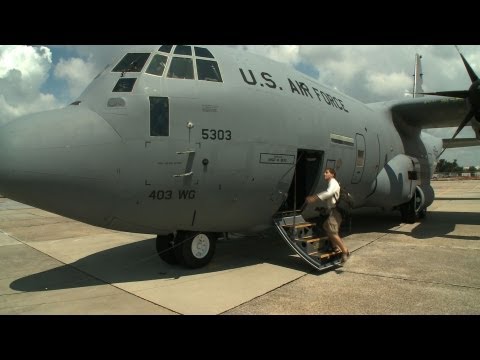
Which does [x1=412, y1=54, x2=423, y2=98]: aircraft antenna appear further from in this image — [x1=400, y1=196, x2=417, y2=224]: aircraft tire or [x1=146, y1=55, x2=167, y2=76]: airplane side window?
[x1=146, y1=55, x2=167, y2=76]: airplane side window

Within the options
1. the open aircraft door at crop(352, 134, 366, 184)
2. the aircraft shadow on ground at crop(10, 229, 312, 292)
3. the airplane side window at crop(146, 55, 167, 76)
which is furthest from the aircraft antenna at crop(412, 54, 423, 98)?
the airplane side window at crop(146, 55, 167, 76)

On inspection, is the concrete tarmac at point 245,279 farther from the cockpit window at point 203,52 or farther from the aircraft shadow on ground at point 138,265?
the cockpit window at point 203,52

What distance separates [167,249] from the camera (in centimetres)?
729

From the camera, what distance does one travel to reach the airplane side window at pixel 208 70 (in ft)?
21.3

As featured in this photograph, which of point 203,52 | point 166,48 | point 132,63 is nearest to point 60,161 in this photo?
point 132,63

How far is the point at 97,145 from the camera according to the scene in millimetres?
5492

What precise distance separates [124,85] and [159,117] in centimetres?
78

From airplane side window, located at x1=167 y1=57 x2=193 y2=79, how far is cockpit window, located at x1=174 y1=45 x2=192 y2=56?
120 millimetres

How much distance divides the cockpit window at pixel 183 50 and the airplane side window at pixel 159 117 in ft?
3.25

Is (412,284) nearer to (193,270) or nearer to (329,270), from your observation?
(329,270)

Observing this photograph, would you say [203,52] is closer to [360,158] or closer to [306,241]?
[306,241]
